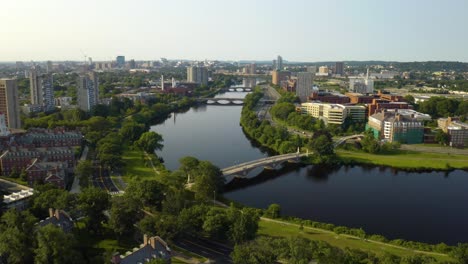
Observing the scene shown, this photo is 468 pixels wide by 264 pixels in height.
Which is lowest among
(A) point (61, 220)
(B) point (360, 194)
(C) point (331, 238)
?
(B) point (360, 194)

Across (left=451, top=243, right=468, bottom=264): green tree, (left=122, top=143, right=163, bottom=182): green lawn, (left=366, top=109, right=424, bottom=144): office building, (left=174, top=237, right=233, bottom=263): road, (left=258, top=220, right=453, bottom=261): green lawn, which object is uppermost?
(left=366, top=109, right=424, bottom=144): office building

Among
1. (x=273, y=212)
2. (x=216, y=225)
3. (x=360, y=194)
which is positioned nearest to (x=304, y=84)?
(x=360, y=194)

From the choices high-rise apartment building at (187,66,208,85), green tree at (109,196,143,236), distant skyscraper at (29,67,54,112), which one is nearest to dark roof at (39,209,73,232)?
green tree at (109,196,143,236)

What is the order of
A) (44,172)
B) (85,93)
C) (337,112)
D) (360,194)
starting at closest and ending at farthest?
(44,172), (360,194), (337,112), (85,93)

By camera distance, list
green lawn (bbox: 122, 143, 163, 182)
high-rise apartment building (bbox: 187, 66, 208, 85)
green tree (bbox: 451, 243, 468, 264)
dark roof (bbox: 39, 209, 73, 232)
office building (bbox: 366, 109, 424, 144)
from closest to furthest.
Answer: green tree (bbox: 451, 243, 468, 264) < dark roof (bbox: 39, 209, 73, 232) < green lawn (bbox: 122, 143, 163, 182) < office building (bbox: 366, 109, 424, 144) < high-rise apartment building (bbox: 187, 66, 208, 85)

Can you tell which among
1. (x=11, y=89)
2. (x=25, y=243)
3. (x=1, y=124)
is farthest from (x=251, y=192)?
(x=11, y=89)

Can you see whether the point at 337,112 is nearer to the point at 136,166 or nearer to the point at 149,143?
the point at 149,143

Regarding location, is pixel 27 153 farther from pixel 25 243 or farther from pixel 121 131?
pixel 25 243

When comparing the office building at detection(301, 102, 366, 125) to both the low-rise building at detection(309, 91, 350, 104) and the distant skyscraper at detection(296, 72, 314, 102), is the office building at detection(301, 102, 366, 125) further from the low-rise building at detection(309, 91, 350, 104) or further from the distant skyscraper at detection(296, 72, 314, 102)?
the distant skyscraper at detection(296, 72, 314, 102)
